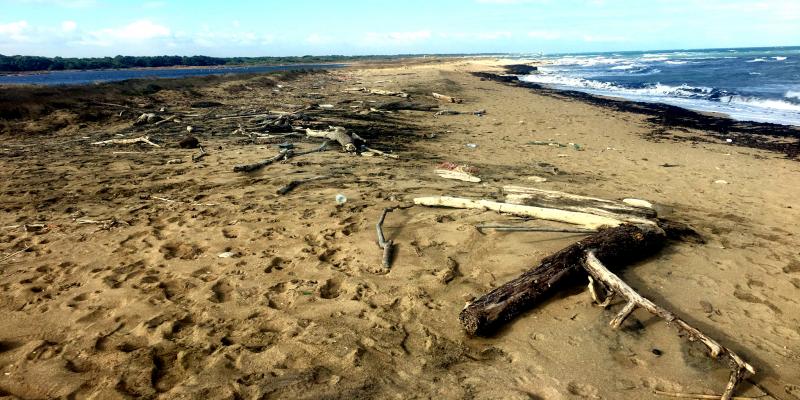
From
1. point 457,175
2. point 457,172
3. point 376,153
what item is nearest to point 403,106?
point 376,153

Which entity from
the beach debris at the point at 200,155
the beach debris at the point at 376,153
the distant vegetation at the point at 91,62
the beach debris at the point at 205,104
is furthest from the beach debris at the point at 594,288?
the distant vegetation at the point at 91,62

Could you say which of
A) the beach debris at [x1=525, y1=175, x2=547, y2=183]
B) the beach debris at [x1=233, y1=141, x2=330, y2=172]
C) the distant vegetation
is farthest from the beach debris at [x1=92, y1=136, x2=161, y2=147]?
the distant vegetation

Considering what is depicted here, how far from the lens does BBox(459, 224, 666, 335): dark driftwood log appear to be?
3332 mm

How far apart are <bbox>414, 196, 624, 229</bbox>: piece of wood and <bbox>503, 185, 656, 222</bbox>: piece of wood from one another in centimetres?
33

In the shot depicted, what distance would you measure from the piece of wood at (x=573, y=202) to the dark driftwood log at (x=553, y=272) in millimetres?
673

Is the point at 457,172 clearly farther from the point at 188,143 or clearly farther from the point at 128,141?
the point at 128,141

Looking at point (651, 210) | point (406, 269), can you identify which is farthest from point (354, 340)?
point (651, 210)

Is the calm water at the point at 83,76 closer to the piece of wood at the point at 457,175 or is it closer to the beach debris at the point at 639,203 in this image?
the piece of wood at the point at 457,175

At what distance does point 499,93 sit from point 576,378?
24.4 metres

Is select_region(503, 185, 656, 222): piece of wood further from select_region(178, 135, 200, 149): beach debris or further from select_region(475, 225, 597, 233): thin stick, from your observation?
select_region(178, 135, 200, 149): beach debris

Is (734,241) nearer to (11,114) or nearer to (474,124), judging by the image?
(474,124)

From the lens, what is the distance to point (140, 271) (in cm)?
412

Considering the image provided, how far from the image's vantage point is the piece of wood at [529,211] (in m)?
5.09

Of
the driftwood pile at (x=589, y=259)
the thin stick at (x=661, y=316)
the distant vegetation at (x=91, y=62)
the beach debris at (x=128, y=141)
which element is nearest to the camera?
the thin stick at (x=661, y=316)
